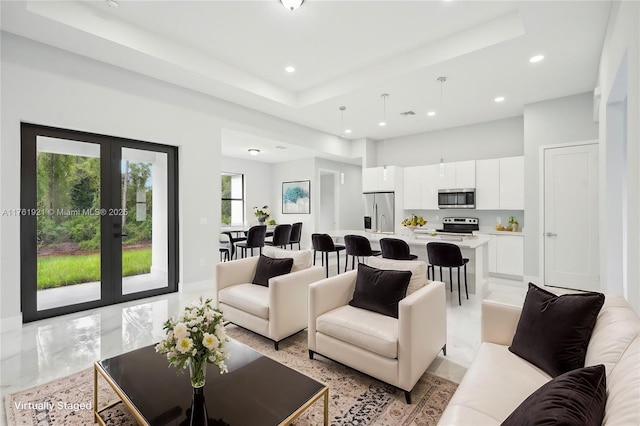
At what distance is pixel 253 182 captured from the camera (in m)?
8.92

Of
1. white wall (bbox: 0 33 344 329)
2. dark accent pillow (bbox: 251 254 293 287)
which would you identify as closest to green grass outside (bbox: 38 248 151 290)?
white wall (bbox: 0 33 344 329)

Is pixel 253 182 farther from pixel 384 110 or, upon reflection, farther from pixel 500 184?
pixel 500 184

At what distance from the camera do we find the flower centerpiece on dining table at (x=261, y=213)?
8508 millimetres

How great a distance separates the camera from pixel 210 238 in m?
Answer: 4.88

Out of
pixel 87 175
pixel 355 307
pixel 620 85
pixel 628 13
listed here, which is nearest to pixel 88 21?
pixel 87 175

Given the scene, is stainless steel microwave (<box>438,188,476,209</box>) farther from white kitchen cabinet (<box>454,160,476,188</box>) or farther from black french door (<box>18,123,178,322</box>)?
black french door (<box>18,123,178,322</box>)

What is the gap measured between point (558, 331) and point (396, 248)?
269 centimetres

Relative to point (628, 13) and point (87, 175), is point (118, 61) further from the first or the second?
point (628, 13)

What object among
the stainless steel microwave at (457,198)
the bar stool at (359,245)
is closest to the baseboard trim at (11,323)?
the bar stool at (359,245)

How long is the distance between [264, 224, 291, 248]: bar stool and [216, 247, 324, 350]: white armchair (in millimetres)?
3045

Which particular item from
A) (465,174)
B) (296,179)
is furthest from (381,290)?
(296,179)

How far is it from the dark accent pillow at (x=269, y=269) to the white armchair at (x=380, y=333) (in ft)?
2.51

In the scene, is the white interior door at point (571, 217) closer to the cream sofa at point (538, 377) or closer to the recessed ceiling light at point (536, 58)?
the recessed ceiling light at point (536, 58)

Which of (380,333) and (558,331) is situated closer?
(558,331)
